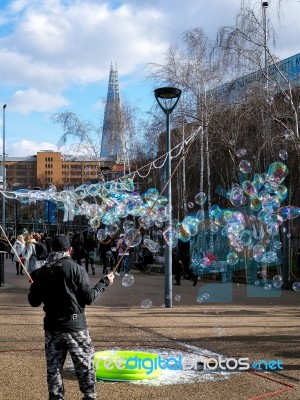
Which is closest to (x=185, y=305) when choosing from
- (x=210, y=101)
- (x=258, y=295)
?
(x=258, y=295)

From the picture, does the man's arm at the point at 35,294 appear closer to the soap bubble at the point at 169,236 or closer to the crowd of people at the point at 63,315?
the crowd of people at the point at 63,315

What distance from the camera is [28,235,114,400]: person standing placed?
497 cm

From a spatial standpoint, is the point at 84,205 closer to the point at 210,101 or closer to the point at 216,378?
the point at 210,101

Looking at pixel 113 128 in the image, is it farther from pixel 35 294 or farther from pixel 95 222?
pixel 35 294

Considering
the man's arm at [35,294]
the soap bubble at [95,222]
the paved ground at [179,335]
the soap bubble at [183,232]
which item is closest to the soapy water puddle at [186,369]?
the paved ground at [179,335]

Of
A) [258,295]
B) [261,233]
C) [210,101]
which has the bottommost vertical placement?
[258,295]

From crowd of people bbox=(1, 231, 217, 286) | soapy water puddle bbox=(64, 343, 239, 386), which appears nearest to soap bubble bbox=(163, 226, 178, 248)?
crowd of people bbox=(1, 231, 217, 286)

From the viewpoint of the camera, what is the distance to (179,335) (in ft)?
30.5

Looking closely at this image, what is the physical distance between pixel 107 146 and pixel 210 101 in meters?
14.6

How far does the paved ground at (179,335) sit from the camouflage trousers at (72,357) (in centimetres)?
96

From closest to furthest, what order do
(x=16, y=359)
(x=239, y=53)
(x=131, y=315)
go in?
(x=16, y=359)
(x=131, y=315)
(x=239, y=53)

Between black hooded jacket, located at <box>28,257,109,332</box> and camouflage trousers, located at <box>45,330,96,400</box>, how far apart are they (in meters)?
0.07

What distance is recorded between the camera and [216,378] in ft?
21.8

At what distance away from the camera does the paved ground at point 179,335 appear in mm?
6160
